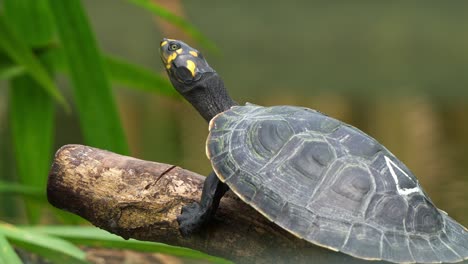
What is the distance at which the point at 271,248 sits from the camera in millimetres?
1548

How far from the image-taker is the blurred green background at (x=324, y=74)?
16.6ft

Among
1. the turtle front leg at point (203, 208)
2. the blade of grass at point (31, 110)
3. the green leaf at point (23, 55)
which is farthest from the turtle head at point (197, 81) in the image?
the blade of grass at point (31, 110)

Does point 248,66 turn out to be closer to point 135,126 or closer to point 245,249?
point 135,126

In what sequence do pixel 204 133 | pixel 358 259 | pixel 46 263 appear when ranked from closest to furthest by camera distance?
pixel 358 259 < pixel 46 263 < pixel 204 133

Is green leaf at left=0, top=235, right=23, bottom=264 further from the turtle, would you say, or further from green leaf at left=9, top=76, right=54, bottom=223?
green leaf at left=9, top=76, right=54, bottom=223

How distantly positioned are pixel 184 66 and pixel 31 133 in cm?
112

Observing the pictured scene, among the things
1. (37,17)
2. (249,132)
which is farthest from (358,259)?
(37,17)

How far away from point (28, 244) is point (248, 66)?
7.71 m

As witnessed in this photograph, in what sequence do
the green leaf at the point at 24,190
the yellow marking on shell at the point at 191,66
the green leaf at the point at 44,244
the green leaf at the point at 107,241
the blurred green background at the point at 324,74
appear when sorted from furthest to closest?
the blurred green background at the point at 324,74 → the green leaf at the point at 24,190 → the green leaf at the point at 107,241 → the green leaf at the point at 44,244 → the yellow marking on shell at the point at 191,66

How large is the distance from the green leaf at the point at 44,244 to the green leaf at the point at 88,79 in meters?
0.38

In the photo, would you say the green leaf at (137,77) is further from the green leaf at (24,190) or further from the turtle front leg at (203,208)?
the turtle front leg at (203,208)

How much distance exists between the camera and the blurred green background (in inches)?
200

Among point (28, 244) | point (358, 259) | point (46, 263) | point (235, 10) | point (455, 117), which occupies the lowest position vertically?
point (235, 10)

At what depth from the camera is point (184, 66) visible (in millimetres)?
1759
